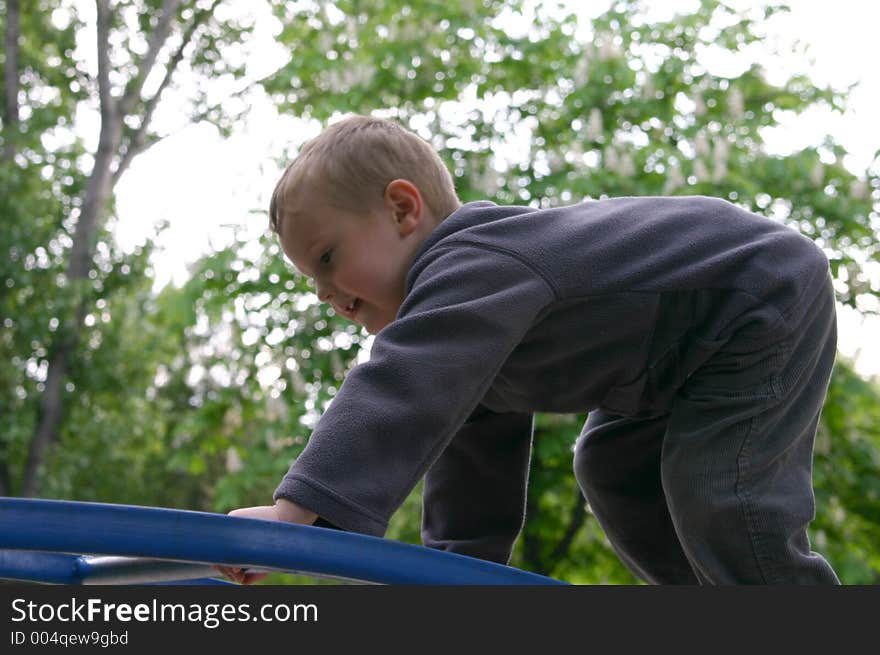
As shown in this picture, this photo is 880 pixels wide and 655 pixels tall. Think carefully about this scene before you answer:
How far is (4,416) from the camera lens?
32.2 ft

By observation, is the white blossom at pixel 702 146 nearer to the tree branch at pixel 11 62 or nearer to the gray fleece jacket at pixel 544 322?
the gray fleece jacket at pixel 544 322

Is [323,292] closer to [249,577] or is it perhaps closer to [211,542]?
[249,577]

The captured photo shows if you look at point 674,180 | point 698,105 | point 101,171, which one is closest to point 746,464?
point 674,180

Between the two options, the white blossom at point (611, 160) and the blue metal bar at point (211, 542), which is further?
the white blossom at point (611, 160)

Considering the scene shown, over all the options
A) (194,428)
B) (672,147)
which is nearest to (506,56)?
(672,147)

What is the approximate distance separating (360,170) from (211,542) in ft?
2.31

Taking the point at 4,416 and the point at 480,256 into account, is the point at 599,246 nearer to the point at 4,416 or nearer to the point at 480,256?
the point at 480,256

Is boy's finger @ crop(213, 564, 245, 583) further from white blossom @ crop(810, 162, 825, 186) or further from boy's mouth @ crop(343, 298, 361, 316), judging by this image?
white blossom @ crop(810, 162, 825, 186)

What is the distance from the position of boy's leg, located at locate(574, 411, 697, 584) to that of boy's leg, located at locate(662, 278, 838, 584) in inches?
8.4

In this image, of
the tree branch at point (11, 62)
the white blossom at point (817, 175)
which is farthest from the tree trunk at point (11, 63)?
the white blossom at point (817, 175)

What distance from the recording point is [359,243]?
5.25 feet

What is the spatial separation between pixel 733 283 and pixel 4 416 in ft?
30.2

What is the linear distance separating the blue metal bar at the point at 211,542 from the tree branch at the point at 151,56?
33.4ft

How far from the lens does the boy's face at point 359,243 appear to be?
5.21 feet
